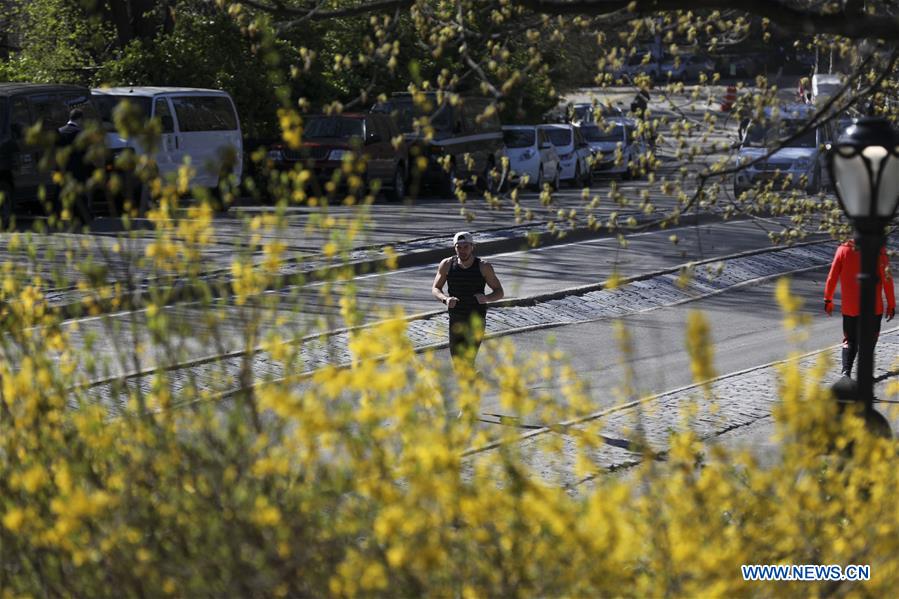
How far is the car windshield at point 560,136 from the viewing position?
133 ft

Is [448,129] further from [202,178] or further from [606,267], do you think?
[606,267]

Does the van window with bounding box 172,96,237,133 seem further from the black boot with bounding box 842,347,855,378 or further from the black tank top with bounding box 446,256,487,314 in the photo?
the black boot with bounding box 842,347,855,378

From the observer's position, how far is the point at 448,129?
111 ft

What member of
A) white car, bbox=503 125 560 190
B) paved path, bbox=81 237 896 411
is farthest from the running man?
white car, bbox=503 125 560 190

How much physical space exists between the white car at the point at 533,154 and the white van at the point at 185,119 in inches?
389

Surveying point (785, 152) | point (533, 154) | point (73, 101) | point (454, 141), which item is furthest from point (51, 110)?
point (785, 152)

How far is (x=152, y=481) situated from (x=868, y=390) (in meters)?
3.76

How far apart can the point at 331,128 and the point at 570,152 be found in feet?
33.2

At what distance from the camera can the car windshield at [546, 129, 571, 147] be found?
40.5 meters

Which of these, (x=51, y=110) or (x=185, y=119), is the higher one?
(x=51, y=110)

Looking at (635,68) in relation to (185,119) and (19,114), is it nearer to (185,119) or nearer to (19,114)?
(19,114)

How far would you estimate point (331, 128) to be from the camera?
104 feet

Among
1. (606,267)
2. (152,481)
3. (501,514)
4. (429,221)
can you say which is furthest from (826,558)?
(429,221)

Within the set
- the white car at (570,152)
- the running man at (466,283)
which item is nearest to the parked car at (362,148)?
the white car at (570,152)
